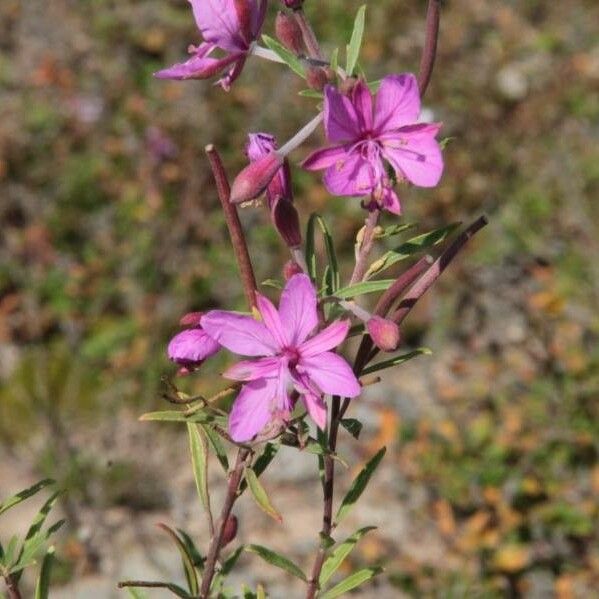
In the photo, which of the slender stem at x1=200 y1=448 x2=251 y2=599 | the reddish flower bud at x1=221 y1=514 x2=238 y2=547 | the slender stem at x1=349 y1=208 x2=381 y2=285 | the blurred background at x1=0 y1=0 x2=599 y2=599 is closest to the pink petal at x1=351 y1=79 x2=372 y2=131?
the slender stem at x1=349 y1=208 x2=381 y2=285

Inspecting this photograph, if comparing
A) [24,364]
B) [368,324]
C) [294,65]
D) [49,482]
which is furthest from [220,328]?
[24,364]

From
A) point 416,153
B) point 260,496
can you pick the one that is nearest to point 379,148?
point 416,153

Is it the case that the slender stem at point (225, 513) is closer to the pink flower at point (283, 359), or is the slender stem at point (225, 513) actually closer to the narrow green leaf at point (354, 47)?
the pink flower at point (283, 359)

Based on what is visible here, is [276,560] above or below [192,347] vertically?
below

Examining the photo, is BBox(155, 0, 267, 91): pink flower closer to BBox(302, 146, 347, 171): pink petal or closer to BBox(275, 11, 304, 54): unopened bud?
BBox(275, 11, 304, 54): unopened bud

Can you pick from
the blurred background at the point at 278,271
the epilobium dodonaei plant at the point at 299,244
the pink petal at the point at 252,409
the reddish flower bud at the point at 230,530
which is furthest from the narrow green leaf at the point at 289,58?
the blurred background at the point at 278,271

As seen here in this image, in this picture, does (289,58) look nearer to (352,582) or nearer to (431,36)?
(431,36)
